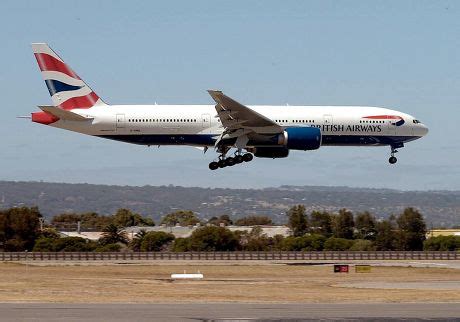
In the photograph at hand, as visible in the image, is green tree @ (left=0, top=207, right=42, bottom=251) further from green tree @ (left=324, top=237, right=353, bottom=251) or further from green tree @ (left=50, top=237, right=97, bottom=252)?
green tree @ (left=324, top=237, right=353, bottom=251)

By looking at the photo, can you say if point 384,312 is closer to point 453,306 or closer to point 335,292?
point 453,306

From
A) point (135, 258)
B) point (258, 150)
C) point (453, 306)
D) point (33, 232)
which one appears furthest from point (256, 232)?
point (453, 306)

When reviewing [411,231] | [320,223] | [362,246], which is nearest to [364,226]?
[320,223]

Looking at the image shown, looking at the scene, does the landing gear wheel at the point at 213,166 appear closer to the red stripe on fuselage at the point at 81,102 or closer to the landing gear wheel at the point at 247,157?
the landing gear wheel at the point at 247,157

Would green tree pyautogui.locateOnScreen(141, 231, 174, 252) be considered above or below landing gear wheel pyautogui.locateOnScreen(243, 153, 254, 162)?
below

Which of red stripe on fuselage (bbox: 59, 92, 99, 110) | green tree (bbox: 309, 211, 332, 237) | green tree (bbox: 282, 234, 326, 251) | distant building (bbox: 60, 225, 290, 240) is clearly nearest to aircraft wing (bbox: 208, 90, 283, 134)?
red stripe on fuselage (bbox: 59, 92, 99, 110)

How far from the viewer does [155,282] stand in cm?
6053

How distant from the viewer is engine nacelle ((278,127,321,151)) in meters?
67.3

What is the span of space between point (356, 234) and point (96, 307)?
122 meters

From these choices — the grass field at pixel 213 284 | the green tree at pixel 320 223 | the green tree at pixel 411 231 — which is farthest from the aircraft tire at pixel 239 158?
the green tree at pixel 320 223

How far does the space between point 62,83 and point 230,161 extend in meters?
12.9

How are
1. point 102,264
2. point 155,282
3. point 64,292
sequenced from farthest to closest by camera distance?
point 102,264 → point 155,282 → point 64,292

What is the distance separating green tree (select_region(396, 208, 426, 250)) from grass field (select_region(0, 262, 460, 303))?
183ft

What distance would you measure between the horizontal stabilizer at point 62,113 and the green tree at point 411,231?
241ft
